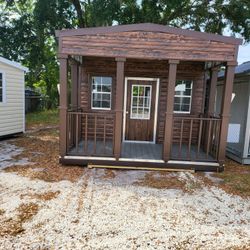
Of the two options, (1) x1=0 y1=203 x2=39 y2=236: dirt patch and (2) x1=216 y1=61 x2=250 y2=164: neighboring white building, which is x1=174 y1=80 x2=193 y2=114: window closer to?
(2) x1=216 y1=61 x2=250 y2=164: neighboring white building

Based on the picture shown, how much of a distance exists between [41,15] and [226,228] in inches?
427

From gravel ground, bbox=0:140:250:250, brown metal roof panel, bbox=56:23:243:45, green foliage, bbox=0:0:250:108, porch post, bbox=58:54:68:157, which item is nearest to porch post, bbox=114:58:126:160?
brown metal roof panel, bbox=56:23:243:45

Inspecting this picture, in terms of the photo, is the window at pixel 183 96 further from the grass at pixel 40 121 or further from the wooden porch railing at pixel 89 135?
the grass at pixel 40 121

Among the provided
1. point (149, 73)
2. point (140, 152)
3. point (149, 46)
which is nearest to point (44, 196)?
point (140, 152)

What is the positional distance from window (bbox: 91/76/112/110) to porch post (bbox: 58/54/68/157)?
6.73 ft

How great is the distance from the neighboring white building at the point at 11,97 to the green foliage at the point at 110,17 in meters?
3.89

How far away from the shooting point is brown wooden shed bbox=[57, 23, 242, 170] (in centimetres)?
488

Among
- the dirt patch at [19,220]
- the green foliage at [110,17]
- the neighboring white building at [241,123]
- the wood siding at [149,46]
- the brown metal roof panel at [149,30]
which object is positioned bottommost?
the dirt patch at [19,220]

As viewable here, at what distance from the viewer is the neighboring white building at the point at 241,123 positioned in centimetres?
585

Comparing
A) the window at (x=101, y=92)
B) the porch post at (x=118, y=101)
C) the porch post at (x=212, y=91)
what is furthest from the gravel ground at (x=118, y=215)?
the window at (x=101, y=92)

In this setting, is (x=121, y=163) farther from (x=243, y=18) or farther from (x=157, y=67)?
(x=243, y=18)

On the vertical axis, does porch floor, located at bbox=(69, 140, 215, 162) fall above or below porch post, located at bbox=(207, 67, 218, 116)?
below

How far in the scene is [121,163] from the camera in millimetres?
5242

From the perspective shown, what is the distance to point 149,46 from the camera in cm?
490
